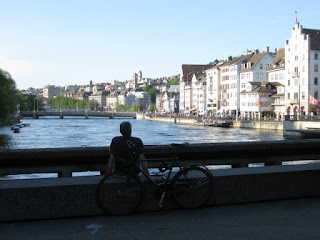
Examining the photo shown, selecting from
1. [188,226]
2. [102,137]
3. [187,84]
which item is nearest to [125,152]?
[188,226]

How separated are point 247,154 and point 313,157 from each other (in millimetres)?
1611

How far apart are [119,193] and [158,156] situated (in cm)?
228

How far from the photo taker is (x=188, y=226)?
5.90 metres

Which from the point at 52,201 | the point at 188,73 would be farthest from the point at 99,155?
the point at 188,73

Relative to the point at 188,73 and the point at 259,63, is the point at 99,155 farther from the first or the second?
the point at 188,73

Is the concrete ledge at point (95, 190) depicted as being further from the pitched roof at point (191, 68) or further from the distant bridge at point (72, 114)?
the pitched roof at point (191, 68)

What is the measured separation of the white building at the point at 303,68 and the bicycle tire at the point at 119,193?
236ft

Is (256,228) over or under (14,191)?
under

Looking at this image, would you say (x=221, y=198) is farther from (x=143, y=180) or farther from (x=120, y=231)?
(x=120, y=231)

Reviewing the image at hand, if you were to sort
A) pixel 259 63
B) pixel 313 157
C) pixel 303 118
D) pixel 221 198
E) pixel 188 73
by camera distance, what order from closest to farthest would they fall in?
pixel 221 198, pixel 313 157, pixel 303 118, pixel 259 63, pixel 188 73

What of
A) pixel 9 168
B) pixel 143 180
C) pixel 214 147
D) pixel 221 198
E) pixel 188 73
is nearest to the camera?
pixel 143 180

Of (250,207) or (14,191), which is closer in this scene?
(14,191)

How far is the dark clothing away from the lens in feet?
20.7

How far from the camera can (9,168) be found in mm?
7824
